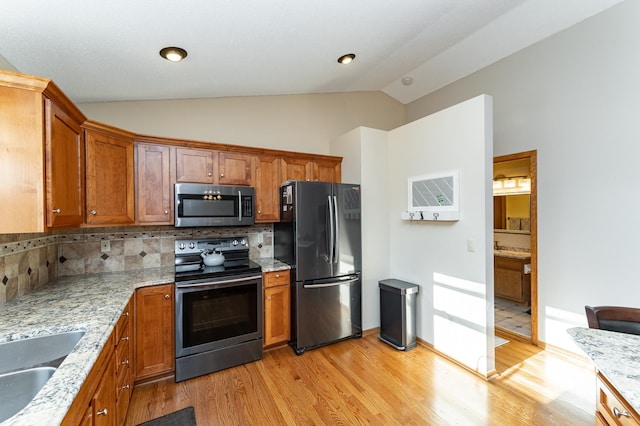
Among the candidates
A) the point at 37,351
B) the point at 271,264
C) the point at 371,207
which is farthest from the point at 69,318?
the point at 371,207

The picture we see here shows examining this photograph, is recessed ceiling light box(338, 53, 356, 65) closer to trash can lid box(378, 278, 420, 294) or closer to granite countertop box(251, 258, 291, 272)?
granite countertop box(251, 258, 291, 272)

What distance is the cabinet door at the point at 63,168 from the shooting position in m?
1.54

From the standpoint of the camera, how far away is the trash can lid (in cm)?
310

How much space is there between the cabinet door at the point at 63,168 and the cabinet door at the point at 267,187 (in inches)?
61.1

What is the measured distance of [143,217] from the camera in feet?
8.69

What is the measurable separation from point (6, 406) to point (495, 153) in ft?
14.7

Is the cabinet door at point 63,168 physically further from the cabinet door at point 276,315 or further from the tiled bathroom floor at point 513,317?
the tiled bathroom floor at point 513,317

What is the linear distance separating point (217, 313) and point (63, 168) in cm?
165

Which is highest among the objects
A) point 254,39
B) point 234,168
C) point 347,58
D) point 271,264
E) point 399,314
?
point 347,58

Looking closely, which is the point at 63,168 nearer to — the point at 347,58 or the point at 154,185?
the point at 154,185

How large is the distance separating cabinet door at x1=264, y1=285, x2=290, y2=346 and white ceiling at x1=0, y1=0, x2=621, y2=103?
2239 mm

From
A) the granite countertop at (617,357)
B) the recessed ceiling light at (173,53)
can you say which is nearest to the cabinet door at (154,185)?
the recessed ceiling light at (173,53)

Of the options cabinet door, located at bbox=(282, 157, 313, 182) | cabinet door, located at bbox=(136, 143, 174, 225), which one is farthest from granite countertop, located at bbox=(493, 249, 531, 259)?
cabinet door, located at bbox=(136, 143, 174, 225)

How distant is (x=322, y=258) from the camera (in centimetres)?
312
